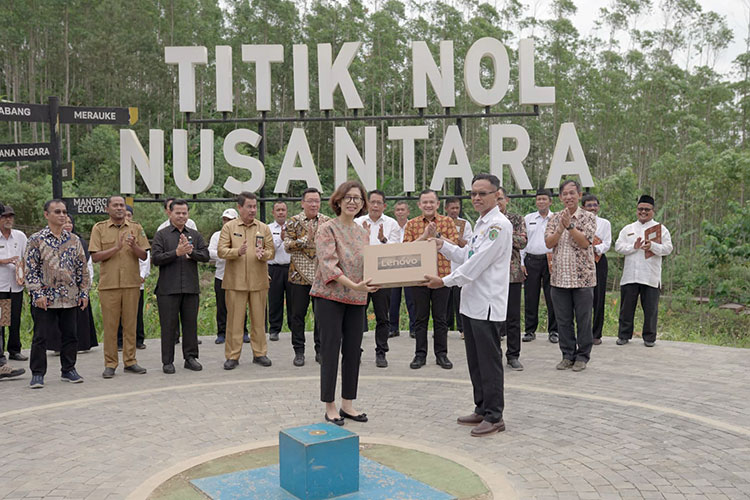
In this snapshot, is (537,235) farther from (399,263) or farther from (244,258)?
(399,263)

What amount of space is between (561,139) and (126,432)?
8.86 m

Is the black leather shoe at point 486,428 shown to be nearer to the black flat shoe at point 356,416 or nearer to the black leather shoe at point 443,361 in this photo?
the black flat shoe at point 356,416

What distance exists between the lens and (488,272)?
510 cm

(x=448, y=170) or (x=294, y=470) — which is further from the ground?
(x=448, y=170)

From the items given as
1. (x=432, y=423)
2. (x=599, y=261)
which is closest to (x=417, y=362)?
(x=432, y=423)

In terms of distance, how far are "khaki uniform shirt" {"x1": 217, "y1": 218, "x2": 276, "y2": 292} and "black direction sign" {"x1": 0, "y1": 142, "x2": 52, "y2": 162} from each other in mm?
3040

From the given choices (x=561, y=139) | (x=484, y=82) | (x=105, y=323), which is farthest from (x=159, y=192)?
(x=484, y=82)

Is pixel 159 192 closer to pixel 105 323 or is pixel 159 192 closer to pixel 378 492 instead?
pixel 105 323

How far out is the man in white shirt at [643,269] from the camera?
8.75 m

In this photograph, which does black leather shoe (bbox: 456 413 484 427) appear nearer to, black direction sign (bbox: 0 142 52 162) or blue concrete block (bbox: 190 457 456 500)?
blue concrete block (bbox: 190 457 456 500)

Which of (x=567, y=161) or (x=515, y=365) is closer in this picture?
(x=515, y=365)

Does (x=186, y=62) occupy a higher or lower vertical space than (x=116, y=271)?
higher

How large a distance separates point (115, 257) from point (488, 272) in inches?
170

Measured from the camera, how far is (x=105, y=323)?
7176 mm
